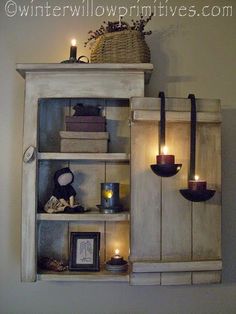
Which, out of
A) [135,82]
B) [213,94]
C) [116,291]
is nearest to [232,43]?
[213,94]

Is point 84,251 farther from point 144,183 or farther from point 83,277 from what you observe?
point 144,183

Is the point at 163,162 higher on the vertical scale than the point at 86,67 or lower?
lower

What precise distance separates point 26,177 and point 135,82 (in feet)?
1.75

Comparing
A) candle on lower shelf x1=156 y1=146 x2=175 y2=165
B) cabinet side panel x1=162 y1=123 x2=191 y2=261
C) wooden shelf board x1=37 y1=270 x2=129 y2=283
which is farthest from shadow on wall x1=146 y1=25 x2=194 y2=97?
wooden shelf board x1=37 y1=270 x2=129 y2=283

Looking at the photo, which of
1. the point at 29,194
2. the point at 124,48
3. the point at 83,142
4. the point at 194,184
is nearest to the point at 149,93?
the point at 124,48

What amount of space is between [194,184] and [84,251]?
0.51m

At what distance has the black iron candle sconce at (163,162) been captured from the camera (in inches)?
54.4

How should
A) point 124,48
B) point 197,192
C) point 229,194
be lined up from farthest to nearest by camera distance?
point 229,194 → point 124,48 → point 197,192

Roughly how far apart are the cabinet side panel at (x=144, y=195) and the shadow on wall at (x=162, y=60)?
Result: 0.31 metres

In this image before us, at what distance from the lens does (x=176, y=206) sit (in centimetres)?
145

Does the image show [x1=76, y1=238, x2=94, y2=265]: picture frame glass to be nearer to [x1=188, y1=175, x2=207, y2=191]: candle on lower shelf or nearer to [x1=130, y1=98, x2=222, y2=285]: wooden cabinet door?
[x1=130, y1=98, x2=222, y2=285]: wooden cabinet door

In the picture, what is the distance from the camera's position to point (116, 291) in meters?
1.66

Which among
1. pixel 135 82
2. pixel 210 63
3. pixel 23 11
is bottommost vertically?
pixel 135 82

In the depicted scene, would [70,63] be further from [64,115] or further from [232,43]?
[232,43]
